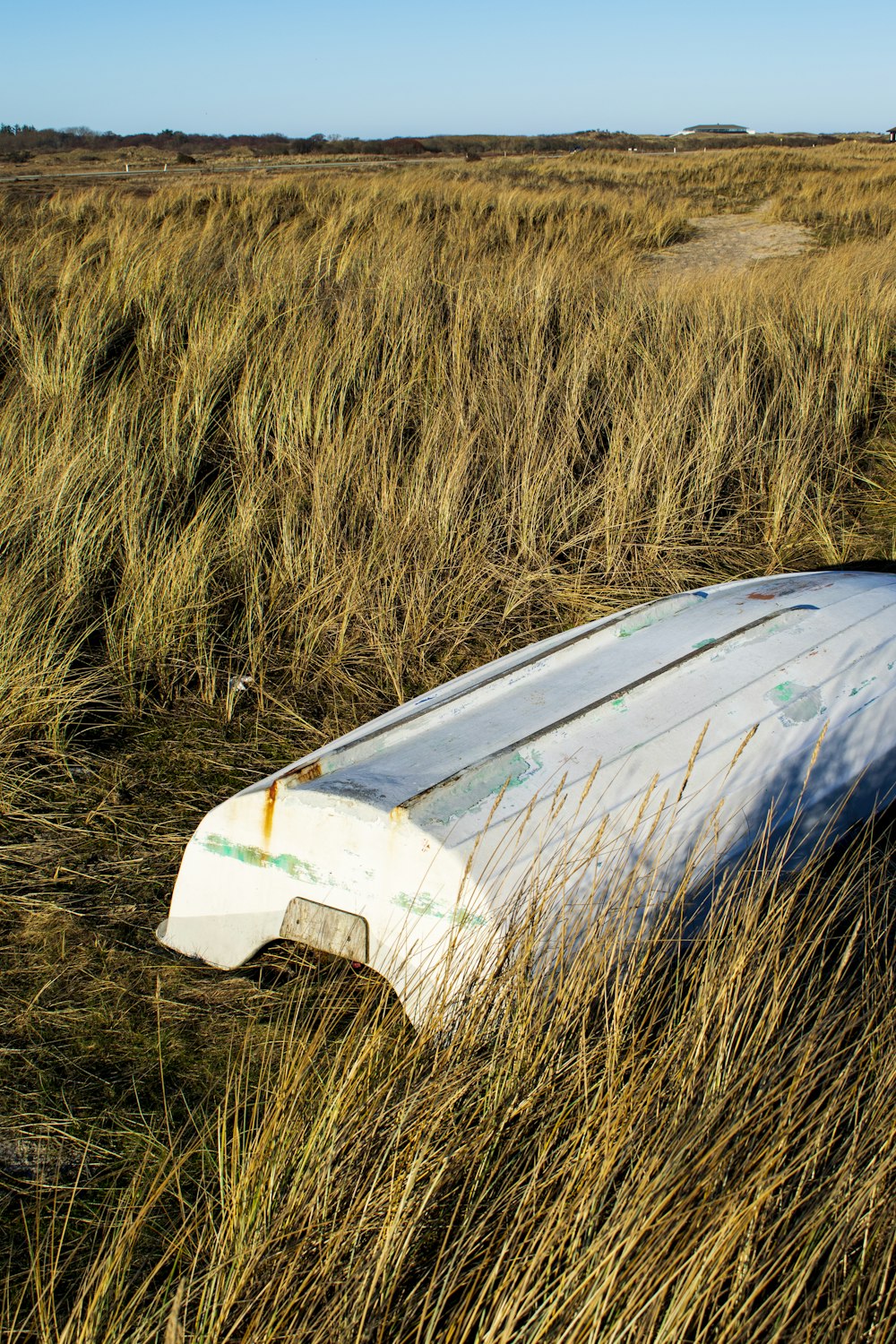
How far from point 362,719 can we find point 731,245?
10.8 m

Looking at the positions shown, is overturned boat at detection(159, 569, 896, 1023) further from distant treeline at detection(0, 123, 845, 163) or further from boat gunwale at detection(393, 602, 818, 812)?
distant treeline at detection(0, 123, 845, 163)

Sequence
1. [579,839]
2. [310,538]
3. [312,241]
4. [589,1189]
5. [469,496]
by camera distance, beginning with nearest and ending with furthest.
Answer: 1. [589,1189]
2. [579,839]
3. [310,538]
4. [469,496]
5. [312,241]

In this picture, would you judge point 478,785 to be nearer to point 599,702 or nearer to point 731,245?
point 599,702

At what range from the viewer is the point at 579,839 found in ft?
6.31

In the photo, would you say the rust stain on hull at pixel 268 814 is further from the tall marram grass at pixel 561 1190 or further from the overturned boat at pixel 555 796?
the tall marram grass at pixel 561 1190

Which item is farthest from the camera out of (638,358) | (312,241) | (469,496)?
(312,241)

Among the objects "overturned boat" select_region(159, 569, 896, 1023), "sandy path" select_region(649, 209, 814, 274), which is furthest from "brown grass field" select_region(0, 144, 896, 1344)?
"sandy path" select_region(649, 209, 814, 274)

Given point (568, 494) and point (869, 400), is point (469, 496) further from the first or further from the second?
point (869, 400)

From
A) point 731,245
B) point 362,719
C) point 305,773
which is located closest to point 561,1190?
point 305,773

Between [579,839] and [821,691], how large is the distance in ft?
2.96

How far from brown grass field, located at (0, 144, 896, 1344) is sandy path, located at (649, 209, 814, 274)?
257cm

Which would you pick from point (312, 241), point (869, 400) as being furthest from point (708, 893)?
point (312, 241)

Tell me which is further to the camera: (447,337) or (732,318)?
(732,318)

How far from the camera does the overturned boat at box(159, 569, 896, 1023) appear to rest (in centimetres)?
180
